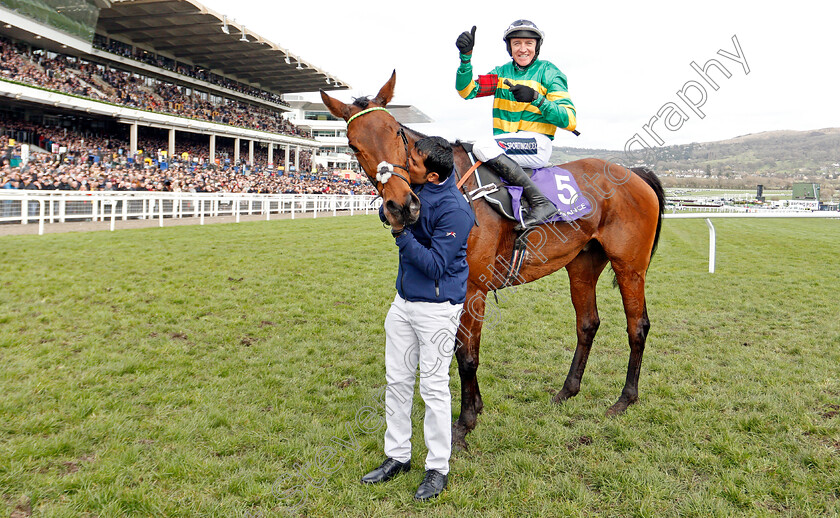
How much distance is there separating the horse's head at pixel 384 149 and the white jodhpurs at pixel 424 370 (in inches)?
22.1

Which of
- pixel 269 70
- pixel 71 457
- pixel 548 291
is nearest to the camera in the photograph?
pixel 71 457

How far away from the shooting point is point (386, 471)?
8.89 feet

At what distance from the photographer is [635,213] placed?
4.05 metres

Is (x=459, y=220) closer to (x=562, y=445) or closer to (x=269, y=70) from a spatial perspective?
(x=562, y=445)

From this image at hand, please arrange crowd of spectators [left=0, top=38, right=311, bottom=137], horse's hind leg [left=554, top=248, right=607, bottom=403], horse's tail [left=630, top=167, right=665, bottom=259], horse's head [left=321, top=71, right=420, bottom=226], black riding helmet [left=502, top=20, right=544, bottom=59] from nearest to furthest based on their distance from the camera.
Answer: horse's head [left=321, top=71, right=420, bottom=226]
black riding helmet [left=502, top=20, right=544, bottom=59]
horse's hind leg [left=554, top=248, right=607, bottom=403]
horse's tail [left=630, top=167, right=665, bottom=259]
crowd of spectators [left=0, top=38, right=311, bottom=137]

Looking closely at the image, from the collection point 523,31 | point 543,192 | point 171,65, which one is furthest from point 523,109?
point 171,65

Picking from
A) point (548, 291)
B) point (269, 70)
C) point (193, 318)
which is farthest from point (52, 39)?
point (548, 291)

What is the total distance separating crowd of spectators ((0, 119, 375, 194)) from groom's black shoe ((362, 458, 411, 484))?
19521 mm

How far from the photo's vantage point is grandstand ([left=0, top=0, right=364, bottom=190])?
24406 mm

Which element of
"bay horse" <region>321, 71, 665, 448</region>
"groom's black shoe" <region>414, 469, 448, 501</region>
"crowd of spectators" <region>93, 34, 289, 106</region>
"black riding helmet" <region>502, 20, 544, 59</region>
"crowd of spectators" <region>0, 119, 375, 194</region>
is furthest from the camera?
"crowd of spectators" <region>93, 34, 289, 106</region>

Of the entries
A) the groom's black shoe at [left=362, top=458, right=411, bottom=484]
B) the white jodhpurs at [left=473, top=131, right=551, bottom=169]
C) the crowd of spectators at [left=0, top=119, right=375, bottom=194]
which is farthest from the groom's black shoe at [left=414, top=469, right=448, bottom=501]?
the crowd of spectators at [left=0, top=119, right=375, bottom=194]

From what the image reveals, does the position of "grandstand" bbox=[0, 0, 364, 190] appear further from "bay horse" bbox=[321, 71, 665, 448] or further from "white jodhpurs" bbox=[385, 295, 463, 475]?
"white jodhpurs" bbox=[385, 295, 463, 475]

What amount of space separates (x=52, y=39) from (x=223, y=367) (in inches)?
1233

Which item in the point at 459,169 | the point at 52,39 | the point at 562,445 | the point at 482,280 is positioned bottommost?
the point at 562,445
